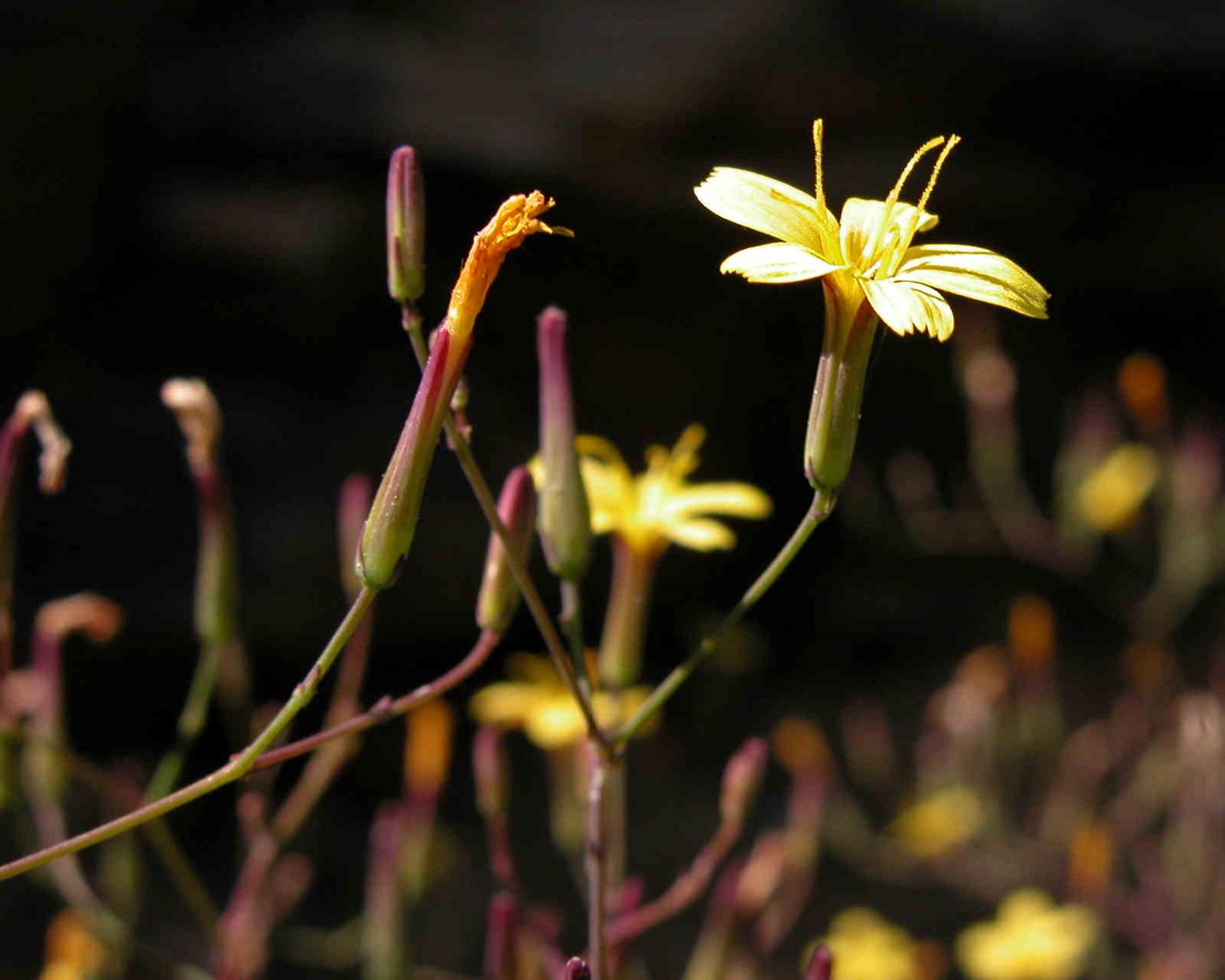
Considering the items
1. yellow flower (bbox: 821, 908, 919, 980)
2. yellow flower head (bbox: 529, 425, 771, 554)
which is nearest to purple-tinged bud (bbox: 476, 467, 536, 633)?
yellow flower head (bbox: 529, 425, 771, 554)

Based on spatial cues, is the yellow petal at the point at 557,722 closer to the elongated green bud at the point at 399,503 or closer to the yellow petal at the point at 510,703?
the yellow petal at the point at 510,703

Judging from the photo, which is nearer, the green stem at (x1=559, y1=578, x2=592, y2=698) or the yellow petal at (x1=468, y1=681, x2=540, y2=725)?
the green stem at (x1=559, y1=578, x2=592, y2=698)

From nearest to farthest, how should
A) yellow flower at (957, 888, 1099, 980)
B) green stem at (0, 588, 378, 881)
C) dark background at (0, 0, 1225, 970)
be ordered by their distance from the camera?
green stem at (0, 588, 378, 881) < yellow flower at (957, 888, 1099, 980) < dark background at (0, 0, 1225, 970)

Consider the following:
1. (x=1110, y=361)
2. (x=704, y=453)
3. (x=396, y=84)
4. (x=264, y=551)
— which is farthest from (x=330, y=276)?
(x=1110, y=361)

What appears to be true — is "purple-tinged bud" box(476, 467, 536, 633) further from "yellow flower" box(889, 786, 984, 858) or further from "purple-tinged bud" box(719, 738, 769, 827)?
"yellow flower" box(889, 786, 984, 858)

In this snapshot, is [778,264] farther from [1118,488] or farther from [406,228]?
[1118,488]

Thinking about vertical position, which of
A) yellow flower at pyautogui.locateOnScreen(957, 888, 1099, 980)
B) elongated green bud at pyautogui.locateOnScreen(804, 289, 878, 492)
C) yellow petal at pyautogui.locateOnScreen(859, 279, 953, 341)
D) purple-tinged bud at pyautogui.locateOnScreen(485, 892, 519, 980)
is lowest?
yellow flower at pyautogui.locateOnScreen(957, 888, 1099, 980)

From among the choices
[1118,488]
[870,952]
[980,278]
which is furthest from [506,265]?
[980,278]
